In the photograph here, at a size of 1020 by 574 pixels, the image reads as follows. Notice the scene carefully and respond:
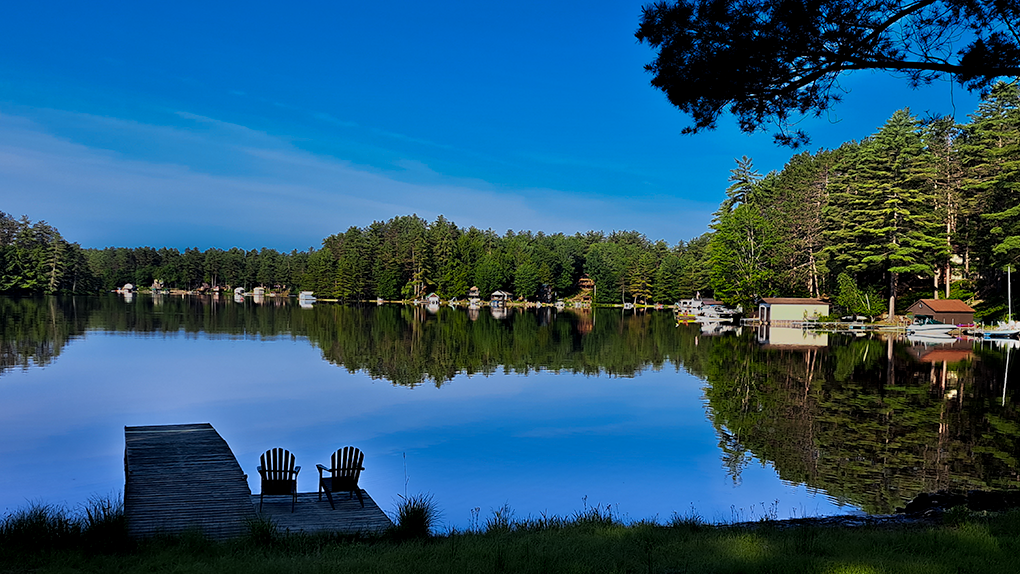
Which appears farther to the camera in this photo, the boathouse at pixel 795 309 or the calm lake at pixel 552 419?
the boathouse at pixel 795 309

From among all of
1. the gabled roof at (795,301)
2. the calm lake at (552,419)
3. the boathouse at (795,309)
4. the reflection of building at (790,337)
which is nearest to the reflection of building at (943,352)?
the calm lake at (552,419)

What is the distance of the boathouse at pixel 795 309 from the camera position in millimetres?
52438

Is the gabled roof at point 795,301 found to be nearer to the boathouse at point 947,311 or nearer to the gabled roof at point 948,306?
the boathouse at point 947,311

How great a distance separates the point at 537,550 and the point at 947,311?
4734 centimetres

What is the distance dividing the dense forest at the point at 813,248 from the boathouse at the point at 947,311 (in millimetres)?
2362

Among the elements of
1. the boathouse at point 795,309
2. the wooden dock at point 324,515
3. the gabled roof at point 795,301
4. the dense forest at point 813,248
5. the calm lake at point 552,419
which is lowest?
the calm lake at point 552,419

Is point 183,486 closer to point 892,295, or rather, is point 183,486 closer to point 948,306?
point 948,306

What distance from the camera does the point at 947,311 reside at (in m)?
43.9

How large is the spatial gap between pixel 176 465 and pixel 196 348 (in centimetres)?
2415

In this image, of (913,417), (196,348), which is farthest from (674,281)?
(913,417)

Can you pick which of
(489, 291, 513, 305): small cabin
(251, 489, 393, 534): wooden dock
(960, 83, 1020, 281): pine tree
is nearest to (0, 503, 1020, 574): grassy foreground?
(251, 489, 393, 534): wooden dock

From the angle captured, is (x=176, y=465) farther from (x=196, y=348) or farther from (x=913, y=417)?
(x=196, y=348)

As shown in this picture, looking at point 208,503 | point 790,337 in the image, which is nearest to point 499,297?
point 790,337

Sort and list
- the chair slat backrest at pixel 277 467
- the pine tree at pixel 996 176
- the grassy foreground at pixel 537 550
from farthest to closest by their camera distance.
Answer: the pine tree at pixel 996 176
the chair slat backrest at pixel 277 467
the grassy foreground at pixel 537 550
